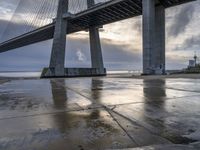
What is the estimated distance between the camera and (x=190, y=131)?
2.75m

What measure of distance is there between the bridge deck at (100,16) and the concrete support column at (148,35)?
389cm

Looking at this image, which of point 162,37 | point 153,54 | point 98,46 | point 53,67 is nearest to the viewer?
point 153,54

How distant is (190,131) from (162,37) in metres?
26.6

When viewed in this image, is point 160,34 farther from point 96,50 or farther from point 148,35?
point 96,50

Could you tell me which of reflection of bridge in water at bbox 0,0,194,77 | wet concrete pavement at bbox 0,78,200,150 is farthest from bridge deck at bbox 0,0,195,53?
wet concrete pavement at bbox 0,78,200,150

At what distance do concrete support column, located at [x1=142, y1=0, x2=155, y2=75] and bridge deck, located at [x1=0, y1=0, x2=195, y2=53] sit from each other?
3.89 meters

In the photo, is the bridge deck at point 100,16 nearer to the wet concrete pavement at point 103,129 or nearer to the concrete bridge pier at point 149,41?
the concrete bridge pier at point 149,41

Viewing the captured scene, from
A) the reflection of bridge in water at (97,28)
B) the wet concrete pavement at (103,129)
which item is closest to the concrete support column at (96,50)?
the reflection of bridge in water at (97,28)

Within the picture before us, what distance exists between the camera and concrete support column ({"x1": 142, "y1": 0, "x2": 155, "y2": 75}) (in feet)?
78.9

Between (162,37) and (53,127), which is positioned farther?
(162,37)

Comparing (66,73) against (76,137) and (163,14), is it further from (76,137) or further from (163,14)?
(76,137)

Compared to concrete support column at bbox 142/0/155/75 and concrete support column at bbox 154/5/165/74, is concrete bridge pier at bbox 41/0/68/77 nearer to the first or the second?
concrete support column at bbox 154/5/165/74

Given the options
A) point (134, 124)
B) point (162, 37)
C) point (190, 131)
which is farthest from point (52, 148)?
point (162, 37)

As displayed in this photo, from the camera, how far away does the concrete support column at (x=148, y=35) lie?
2406 centimetres
